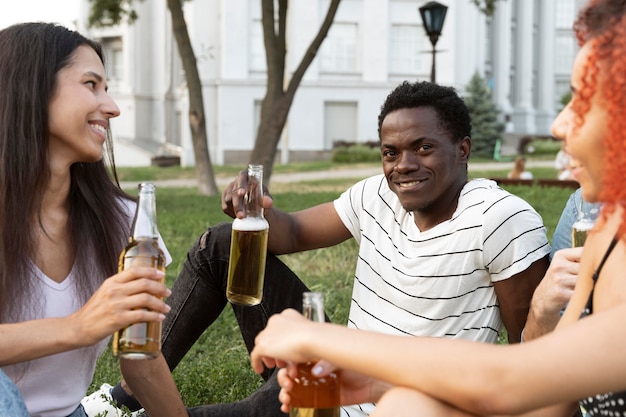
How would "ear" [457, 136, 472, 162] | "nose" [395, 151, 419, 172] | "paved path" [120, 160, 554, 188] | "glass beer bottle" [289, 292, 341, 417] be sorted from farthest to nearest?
"paved path" [120, 160, 554, 188] → "ear" [457, 136, 472, 162] → "nose" [395, 151, 419, 172] → "glass beer bottle" [289, 292, 341, 417]

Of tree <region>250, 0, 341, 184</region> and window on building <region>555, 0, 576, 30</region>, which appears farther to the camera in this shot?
window on building <region>555, 0, 576, 30</region>

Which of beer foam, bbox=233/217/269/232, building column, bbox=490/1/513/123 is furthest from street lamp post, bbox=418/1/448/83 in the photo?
building column, bbox=490/1/513/123

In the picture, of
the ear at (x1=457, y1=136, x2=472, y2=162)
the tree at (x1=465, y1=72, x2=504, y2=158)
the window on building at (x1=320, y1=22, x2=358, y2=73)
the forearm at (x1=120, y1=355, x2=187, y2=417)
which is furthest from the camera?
the tree at (x1=465, y1=72, x2=504, y2=158)

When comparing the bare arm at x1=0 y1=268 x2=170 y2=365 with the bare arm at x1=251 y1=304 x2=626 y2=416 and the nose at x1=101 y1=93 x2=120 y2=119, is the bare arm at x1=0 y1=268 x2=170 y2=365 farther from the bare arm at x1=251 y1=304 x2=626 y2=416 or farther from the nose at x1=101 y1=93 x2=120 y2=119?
the nose at x1=101 y1=93 x2=120 y2=119

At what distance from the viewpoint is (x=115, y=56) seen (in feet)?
138

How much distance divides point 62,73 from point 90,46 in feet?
0.60

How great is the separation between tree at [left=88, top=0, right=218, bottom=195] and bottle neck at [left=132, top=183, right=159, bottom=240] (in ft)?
41.3

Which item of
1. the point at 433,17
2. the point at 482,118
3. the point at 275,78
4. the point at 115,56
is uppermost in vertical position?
the point at 115,56

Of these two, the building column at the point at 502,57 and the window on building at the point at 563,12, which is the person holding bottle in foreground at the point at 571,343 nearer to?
the building column at the point at 502,57

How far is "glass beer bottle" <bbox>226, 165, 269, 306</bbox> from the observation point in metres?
3.45

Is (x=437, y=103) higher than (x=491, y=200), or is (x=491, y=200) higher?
(x=437, y=103)

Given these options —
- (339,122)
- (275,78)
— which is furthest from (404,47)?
(275,78)

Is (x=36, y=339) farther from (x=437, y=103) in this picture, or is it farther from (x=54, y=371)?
(x=437, y=103)

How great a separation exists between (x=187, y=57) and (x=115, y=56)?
27514 millimetres
